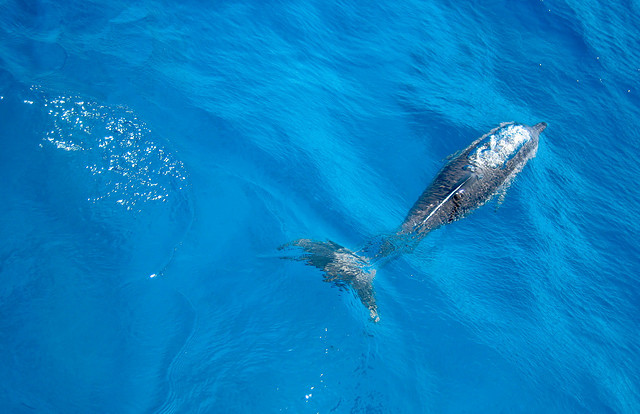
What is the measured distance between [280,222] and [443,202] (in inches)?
160

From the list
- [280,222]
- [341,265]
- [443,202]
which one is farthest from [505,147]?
[280,222]

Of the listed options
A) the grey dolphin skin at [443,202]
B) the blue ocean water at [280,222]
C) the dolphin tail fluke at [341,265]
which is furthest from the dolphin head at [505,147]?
the dolphin tail fluke at [341,265]

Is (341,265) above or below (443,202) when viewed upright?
below

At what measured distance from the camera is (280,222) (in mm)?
9156

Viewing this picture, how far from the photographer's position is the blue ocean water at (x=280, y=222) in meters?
7.01

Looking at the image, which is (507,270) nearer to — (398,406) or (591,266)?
(591,266)

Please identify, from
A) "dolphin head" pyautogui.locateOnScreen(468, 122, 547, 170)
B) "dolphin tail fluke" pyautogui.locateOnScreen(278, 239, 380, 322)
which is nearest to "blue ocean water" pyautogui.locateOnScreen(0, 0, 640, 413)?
"dolphin tail fluke" pyautogui.locateOnScreen(278, 239, 380, 322)

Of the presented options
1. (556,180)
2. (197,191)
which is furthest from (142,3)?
(556,180)

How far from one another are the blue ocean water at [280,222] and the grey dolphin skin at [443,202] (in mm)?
316

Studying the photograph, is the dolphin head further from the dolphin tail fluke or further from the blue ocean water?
the dolphin tail fluke

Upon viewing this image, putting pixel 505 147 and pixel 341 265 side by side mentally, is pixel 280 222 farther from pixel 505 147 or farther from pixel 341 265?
pixel 505 147

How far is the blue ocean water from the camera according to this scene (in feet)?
23.0

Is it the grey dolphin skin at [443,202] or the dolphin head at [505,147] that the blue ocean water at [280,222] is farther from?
the dolphin head at [505,147]

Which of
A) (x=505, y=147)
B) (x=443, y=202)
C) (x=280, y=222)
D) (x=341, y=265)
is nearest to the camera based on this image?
(x=341, y=265)
